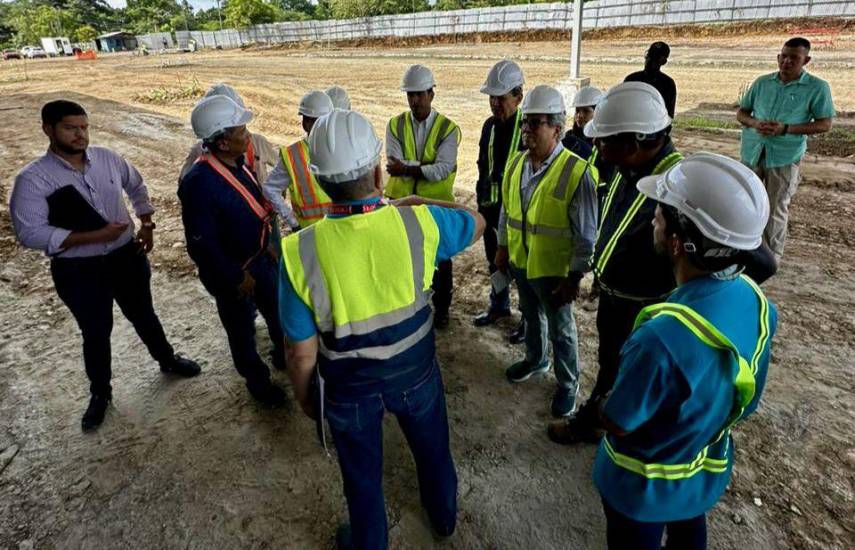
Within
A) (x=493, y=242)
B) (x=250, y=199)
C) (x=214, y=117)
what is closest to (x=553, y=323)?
(x=493, y=242)

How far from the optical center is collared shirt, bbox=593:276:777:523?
1.29 metres

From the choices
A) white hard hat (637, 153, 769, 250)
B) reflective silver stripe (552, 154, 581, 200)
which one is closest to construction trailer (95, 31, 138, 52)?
reflective silver stripe (552, 154, 581, 200)

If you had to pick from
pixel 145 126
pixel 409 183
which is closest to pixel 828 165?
pixel 409 183

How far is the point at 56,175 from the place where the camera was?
283 cm

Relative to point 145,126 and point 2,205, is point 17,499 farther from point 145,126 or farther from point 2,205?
point 145,126

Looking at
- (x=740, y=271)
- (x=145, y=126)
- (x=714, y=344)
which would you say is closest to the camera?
(x=714, y=344)

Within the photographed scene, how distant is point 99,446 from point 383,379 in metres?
2.39

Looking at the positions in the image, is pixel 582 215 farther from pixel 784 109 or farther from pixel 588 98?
pixel 784 109

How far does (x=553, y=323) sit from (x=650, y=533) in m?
1.43

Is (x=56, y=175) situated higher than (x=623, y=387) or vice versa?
(x=56, y=175)

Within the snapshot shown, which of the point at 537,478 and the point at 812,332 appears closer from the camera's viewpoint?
the point at 537,478

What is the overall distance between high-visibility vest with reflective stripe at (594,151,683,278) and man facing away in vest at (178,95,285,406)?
2.01 meters

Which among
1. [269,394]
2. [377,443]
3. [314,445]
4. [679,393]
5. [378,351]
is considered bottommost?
[314,445]

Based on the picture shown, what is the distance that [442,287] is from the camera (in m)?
4.09
